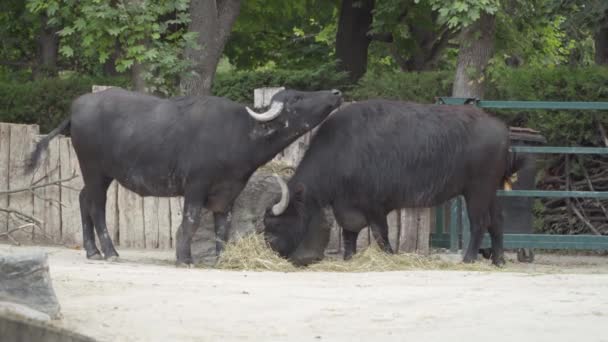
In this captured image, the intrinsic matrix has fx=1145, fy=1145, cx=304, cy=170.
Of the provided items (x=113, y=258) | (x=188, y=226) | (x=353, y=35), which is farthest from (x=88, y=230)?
(x=353, y=35)

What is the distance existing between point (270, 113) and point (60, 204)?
3.61 metres

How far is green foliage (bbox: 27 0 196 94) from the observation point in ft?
47.4

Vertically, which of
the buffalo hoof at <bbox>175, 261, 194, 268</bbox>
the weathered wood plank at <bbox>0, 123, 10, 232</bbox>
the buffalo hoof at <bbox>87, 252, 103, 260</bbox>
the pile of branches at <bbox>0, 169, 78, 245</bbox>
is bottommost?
the buffalo hoof at <bbox>175, 261, 194, 268</bbox>

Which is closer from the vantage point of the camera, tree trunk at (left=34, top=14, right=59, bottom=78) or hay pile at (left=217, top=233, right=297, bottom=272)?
hay pile at (left=217, top=233, right=297, bottom=272)

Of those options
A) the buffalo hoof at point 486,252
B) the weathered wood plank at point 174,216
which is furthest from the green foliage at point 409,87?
the weathered wood plank at point 174,216

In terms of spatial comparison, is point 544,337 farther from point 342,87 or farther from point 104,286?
point 342,87

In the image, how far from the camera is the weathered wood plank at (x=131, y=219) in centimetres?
1359

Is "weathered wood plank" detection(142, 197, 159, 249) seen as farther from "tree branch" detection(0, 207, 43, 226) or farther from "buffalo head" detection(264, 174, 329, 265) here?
"buffalo head" detection(264, 174, 329, 265)

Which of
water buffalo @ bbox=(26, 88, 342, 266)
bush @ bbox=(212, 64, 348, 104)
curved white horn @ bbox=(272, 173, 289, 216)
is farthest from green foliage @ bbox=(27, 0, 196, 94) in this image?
bush @ bbox=(212, 64, 348, 104)

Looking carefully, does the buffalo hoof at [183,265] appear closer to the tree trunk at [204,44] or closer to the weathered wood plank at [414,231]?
the weathered wood plank at [414,231]

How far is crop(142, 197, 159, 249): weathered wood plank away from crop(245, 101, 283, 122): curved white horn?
2571 millimetres

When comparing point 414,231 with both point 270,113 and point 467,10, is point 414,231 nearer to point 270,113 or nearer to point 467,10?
point 270,113

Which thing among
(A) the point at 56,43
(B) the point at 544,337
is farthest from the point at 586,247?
(A) the point at 56,43

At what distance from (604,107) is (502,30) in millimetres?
5517
